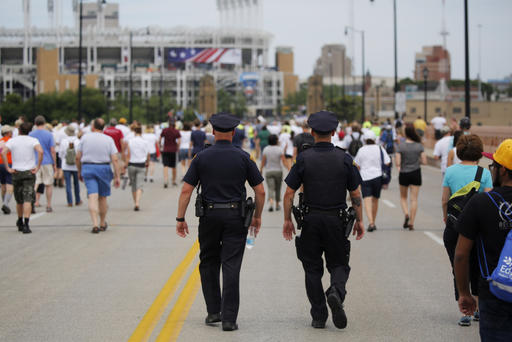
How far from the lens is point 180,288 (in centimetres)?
924

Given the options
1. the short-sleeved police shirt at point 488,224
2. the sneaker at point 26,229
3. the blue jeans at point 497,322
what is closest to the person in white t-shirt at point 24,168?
the sneaker at point 26,229

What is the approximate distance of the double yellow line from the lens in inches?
280

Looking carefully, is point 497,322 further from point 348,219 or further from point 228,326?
point 228,326

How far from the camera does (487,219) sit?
4.61 m

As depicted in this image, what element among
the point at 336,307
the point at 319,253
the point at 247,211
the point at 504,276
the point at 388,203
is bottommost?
the point at 388,203

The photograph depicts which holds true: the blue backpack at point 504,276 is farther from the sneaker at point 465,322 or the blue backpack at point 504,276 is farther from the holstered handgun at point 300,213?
the sneaker at point 465,322

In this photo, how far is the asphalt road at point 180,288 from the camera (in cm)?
724

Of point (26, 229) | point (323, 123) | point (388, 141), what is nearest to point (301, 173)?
point (323, 123)

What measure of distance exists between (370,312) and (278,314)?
3.03 ft

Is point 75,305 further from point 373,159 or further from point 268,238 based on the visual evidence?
point 373,159

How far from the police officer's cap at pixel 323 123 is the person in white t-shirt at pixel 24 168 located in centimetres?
807

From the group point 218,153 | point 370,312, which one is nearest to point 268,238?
point 370,312

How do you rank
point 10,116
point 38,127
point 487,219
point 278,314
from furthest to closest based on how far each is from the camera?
point 10,116, point 38,127, point 278,314, point 487,219

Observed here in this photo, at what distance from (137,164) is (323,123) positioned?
1146cm
